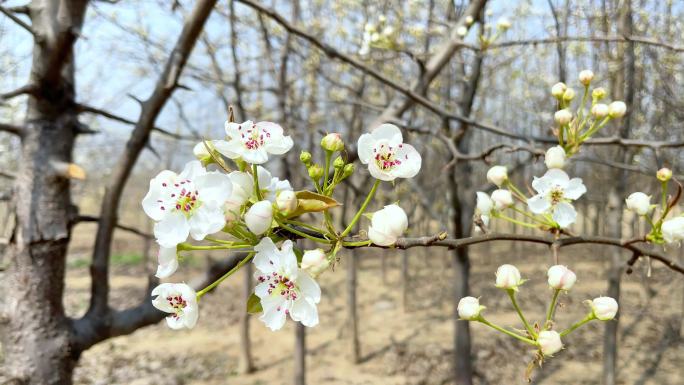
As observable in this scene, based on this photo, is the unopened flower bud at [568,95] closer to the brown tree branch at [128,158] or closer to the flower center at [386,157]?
the flower center at [386,157]

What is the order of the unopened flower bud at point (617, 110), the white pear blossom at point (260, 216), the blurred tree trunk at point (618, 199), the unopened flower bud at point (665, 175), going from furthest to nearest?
the blurred tree trunk at point (618, 199)
the unopened flower bud at point (617, 110)
the unopened flower bud at point (665, 175)
the white pear blossom at point (260, 216)

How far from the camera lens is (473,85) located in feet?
12.5

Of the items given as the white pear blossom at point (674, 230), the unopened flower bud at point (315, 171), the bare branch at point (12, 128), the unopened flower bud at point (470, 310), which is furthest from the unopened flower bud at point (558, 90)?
the bare branch at point (12, 128)

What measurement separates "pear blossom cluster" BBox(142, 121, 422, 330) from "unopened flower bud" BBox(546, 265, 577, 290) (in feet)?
1.18

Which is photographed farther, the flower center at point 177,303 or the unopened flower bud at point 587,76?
the unopened flower bud at point 587,76

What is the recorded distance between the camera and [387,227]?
83cm

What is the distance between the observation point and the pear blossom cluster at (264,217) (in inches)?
32.7

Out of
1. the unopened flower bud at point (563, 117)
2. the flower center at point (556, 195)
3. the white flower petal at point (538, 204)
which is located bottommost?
the white flower petal at point (538, 204)

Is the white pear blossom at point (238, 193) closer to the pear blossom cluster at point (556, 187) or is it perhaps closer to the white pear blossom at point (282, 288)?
the white pear blossom at point (282, 288)

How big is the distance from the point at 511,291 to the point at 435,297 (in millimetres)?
9372

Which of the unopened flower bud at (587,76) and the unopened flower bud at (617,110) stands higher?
the unopened flower bud at (587,76)

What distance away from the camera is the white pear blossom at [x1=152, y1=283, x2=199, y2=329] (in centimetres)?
97

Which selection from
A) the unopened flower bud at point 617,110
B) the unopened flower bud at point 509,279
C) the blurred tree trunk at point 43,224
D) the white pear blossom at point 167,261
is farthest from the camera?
the blurred tree trunk at point 43,224

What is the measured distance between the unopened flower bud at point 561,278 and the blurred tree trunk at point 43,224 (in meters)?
2.05
